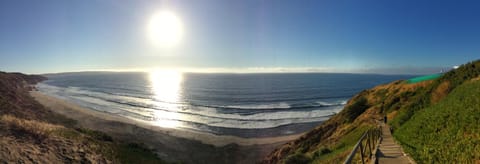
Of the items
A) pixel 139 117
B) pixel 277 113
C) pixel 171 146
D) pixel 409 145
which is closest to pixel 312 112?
pixel 277 113

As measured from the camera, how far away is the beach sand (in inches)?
1136

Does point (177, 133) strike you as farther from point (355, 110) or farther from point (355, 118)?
point (355, 118)

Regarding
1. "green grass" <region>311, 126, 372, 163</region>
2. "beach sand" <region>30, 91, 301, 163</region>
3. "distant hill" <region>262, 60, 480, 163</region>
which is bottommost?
"beach sand" <region>30, 91, 301, 163</region>

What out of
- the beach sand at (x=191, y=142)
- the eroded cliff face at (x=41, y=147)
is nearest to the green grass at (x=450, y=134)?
the eroded cliff face at (x=41, y=147)

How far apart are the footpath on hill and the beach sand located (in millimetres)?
17350

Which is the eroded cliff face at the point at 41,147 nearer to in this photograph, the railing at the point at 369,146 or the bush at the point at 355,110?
the railing at the point at 369,146

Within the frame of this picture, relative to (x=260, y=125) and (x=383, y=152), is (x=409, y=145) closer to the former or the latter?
(x=383, y=152)

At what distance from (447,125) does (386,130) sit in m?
6.10

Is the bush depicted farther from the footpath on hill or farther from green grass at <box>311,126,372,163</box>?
the footpath on hill

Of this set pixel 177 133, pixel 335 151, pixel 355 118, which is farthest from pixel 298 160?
pixel 177 133

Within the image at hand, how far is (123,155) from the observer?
20703 mm

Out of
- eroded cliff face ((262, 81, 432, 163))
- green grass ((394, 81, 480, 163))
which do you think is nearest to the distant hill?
green grass ((394, 81, 480, 163))

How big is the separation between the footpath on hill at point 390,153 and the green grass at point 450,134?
10.6 inches

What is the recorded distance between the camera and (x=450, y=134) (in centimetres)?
873
